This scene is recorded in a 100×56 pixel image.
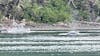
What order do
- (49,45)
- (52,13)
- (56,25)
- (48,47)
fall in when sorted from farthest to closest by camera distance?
(52,13), (56,25), (49,45), (48,47)

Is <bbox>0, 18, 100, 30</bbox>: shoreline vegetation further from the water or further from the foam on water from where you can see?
the foam on water

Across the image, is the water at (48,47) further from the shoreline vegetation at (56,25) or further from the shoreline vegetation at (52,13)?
the shoreline vegetation at (52,13)

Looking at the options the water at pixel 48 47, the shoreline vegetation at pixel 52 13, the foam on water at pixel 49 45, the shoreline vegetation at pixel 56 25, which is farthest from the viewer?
the shoreline vegetation at pixel 52 13

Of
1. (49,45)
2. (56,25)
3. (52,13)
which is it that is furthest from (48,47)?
(52,13)

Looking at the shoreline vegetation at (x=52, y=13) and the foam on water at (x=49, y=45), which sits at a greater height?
the foam on water at (x=49, y=45)

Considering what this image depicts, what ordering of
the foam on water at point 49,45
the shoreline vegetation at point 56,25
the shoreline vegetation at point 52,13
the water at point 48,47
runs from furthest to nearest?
1. the shoreline vegetation at point 52,13
2. the shoreline vegetation at point 56,25
3. the foam on water at point 49,45
4. the water at point 48,47

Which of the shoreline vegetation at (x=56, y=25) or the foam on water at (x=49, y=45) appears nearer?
the foam on water at (x=49, y=45)

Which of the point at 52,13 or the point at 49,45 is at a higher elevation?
the point at 49,45

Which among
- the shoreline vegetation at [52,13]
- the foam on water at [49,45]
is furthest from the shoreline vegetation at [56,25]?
the foam on water at [49,45]

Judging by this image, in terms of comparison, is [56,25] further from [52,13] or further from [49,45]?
[49,45]

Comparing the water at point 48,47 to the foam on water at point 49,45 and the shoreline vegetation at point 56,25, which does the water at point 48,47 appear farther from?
the shoreline vegetation at point 56,25

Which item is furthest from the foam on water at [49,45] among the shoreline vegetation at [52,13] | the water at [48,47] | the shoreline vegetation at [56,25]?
the shoreline vegetation at [52,13]

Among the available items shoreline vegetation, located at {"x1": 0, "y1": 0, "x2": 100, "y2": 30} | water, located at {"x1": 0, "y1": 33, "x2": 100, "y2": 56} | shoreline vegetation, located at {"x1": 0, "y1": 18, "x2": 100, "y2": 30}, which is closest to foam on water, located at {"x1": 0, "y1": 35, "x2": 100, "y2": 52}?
water, located at {"x1": 0, "y1": 33, "x2": 100, "y2": 56}

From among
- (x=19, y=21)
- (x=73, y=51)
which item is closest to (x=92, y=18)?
(x=19, y=21)
